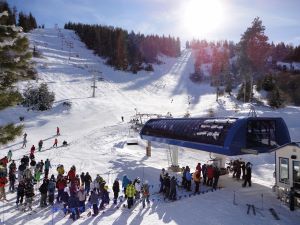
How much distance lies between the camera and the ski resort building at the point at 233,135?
21.6 meters

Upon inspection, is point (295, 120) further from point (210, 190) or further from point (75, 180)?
point (75, 180)

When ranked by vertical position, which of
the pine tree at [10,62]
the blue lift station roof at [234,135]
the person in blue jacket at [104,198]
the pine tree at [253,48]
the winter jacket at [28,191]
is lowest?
the person in blue jacket at [104,198]

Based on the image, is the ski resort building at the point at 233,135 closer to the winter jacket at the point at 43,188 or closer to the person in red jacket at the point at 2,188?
the winter jacket at the point at 43,188

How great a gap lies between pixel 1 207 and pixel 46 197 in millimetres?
2229

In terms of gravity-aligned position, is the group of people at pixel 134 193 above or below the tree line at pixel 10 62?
below

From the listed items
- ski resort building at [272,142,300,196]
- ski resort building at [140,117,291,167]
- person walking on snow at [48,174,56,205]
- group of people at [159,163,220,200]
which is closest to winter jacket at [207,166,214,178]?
group of people at [159,163,220,200]

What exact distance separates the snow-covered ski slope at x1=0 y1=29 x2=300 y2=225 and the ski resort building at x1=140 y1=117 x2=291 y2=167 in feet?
8.54

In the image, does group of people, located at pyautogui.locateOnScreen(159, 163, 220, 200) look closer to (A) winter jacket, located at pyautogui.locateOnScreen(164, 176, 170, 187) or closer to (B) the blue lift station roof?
(A) winter jacket, located at pyautogui.locateOnScreen(164, 176, 170, 187)

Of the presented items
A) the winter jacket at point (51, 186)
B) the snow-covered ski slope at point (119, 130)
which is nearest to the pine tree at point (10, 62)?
the snow-covered ski slope at point (119, 130)

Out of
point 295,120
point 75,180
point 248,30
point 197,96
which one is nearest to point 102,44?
point 197,96

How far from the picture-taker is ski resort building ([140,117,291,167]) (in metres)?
21.6

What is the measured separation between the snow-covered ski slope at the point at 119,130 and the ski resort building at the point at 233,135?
260 cm

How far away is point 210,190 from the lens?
71.9 ft

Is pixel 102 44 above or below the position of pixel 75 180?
above
